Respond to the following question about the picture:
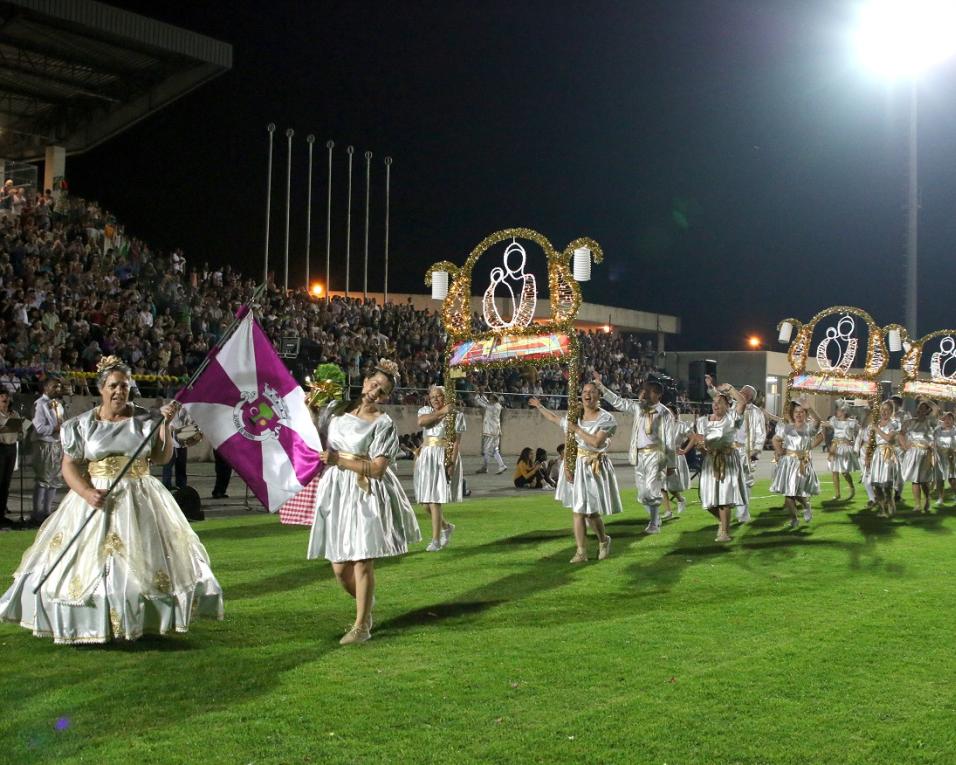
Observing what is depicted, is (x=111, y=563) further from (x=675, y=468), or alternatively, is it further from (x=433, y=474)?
(x=675, y=468)

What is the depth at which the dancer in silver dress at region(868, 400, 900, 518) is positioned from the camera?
16.7 meters

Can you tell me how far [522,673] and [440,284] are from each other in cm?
948

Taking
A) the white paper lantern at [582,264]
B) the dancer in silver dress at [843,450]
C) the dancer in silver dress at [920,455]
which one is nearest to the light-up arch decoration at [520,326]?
the white paper lantern at [582,264]

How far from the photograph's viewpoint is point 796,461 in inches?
591

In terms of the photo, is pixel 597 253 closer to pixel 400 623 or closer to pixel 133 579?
pixel 400 623

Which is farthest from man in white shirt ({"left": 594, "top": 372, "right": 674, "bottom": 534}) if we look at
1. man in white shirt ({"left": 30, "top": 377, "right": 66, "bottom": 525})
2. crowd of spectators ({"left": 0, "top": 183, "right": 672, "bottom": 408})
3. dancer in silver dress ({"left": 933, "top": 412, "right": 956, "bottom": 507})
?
man in white shirt ({"left": 30, "top": 377, "right": 66, "bottom": 525})

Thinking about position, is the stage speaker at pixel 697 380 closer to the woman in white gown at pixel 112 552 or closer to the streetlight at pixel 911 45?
the streetlight at pixel 911 45

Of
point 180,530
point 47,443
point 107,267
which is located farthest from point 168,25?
point 180,530

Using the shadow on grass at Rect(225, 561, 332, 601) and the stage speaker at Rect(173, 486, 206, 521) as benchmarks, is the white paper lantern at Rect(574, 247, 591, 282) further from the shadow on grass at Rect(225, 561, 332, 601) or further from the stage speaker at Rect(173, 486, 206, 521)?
the stage speaker at Rect(173, 486, 206, 521)

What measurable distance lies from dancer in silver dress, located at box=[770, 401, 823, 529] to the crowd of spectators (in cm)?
836

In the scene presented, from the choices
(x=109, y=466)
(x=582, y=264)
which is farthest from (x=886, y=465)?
(x=109, y=466)

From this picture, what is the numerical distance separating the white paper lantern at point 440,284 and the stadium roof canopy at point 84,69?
1344 cm

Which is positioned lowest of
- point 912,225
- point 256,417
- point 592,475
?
point 592,475

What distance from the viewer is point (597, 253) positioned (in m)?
13.5
